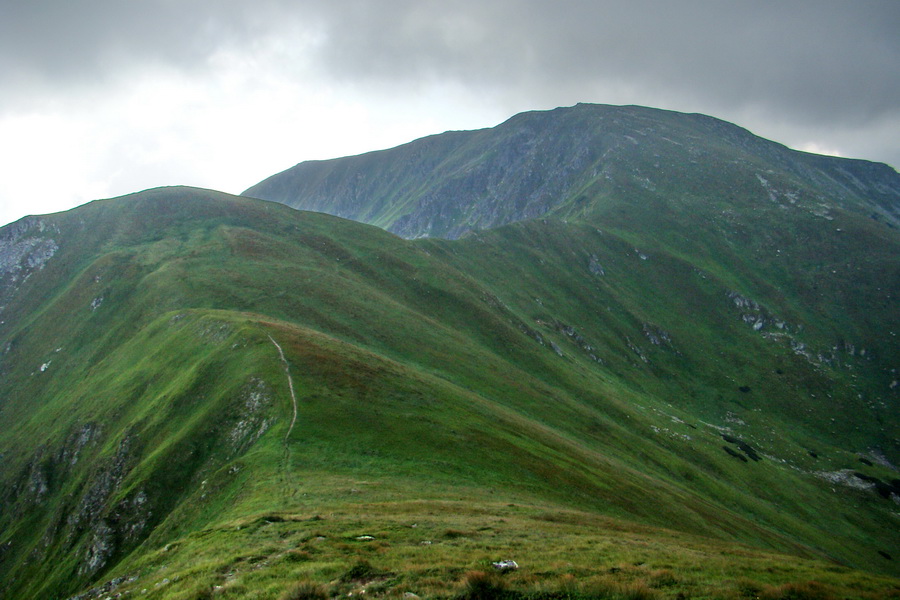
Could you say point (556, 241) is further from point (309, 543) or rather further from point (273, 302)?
point (309, 543)

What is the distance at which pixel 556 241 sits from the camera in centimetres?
17075

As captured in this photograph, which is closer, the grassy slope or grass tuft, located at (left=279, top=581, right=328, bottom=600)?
grass tuft, located at (left=279, top=581, right=328, bottom=600)

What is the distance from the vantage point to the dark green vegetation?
822 inches

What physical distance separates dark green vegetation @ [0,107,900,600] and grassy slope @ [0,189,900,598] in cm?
39

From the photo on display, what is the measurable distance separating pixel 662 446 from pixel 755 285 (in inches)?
4955

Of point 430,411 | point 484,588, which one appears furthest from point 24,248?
point 484,588

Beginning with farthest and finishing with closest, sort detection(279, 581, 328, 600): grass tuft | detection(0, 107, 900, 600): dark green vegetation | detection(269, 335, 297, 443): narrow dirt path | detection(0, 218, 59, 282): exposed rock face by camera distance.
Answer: detection(0, 218, 59, 282): exposed rock face, detection(269, 335, 297, 443): narrow dirt path, detection(0, 107, 900, 600): dark green vegetation, detection(279, 581, 328, 600): grass tuft

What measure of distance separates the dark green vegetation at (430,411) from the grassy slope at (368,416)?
0.39 m

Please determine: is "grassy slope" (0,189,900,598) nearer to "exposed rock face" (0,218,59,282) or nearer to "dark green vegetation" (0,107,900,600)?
"dark green vegetation" (0,107,900,600)

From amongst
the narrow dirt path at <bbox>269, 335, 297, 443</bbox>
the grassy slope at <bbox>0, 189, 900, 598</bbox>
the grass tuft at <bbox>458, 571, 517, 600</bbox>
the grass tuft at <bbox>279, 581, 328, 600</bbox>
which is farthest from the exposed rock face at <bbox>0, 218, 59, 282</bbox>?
the grass tuft at <bbox>458, 571, 517, 600</bbox>

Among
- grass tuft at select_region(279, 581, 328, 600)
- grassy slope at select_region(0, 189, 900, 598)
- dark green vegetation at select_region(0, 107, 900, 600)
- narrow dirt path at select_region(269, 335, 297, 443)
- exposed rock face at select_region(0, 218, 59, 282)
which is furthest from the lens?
exposed rock face at select_region(0, 218, 59, 282)

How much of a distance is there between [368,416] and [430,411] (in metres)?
7.96

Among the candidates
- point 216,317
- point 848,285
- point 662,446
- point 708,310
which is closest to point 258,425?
point 216,317

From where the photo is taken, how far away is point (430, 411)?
5044cm
